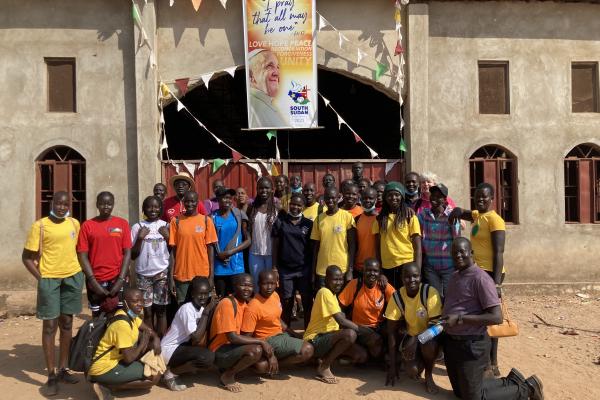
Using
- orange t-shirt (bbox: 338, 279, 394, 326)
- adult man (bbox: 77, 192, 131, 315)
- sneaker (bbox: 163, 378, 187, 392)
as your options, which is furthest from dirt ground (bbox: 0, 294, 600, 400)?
adult man (bbox: 77, 192, 131, 315)

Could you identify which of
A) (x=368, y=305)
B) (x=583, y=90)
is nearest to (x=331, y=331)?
(x=368, y=305)

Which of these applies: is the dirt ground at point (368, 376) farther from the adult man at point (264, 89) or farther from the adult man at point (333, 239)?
the adult man at point (264, 89)

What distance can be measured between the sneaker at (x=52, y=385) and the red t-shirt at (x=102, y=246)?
92 centimetres

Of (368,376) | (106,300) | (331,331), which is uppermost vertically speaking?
(106,300)

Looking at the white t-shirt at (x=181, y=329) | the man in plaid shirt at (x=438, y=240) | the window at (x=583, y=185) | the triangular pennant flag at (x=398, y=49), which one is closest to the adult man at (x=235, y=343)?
the white t-shirt at (x=181, y=329)

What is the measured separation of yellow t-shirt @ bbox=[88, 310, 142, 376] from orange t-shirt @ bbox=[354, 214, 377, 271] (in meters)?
2.26

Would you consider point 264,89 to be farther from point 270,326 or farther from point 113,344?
point 113,344

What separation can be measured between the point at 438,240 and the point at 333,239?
1.02 meters

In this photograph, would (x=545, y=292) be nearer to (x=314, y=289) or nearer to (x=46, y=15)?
(x=314, y=289)

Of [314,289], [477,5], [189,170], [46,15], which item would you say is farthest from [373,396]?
[46,15]

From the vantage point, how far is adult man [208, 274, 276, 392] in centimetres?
464

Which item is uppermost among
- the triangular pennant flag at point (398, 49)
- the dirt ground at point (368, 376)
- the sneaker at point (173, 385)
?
the triangular pennant flag at point (398, 49)

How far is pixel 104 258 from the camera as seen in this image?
16.0 feet

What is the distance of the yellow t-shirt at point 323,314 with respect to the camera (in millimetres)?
4859
